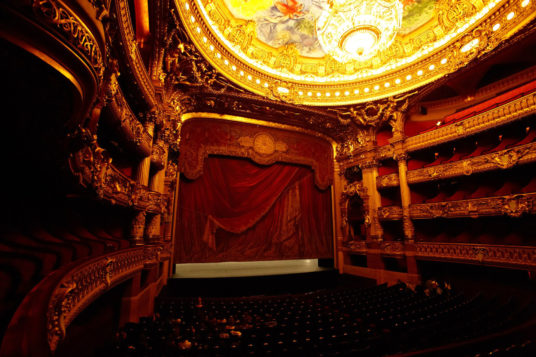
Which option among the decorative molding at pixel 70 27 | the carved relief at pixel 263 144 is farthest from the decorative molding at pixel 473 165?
the decorative molding at pixel 70 27

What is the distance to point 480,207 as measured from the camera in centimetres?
667

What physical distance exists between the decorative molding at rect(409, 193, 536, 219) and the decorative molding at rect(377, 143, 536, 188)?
852 millimetres

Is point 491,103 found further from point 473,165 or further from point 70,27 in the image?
point 70,27

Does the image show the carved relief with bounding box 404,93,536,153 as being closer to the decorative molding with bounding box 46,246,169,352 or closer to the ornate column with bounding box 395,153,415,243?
the ornate column with bounding box 395,153,415,243

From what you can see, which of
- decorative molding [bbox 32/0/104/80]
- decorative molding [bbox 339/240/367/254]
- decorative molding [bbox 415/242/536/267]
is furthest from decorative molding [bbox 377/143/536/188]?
decorative molding [bbox 32/0/104/80]

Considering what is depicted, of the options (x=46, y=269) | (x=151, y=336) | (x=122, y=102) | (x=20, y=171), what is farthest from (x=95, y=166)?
(x=151, y=336)

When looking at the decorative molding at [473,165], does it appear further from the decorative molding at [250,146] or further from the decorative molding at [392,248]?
the decorative molding at [250,146]

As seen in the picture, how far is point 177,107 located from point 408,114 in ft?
27.6

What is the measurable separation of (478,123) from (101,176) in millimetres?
9295

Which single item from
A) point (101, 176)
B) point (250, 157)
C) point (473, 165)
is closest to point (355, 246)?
point (473, 165)

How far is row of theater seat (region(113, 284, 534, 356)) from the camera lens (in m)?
2.61

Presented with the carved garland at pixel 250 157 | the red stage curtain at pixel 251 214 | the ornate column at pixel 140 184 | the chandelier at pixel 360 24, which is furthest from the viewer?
the carved garland at pixel 250 157

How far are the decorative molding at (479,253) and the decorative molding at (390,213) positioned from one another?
A: 1.10 metres

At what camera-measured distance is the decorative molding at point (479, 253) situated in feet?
18.7
